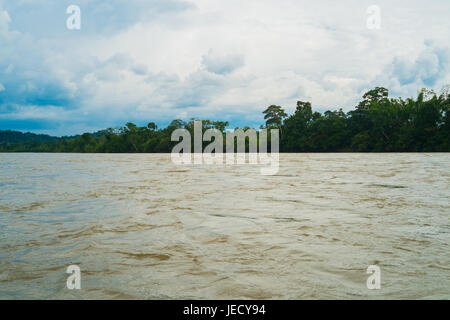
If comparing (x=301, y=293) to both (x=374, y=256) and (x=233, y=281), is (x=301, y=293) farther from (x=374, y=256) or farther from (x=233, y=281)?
(x=374, y=256)

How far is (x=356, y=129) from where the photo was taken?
172 ft

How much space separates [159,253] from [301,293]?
1367mm

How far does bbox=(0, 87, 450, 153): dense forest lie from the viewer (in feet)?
139

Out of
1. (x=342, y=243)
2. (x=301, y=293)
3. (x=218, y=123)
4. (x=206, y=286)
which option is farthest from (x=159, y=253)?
(x=218, y=123)

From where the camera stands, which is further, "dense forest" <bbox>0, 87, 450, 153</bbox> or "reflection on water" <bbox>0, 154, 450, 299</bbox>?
"dense forest" <bbox>0, 87, 450, 153</bbox>

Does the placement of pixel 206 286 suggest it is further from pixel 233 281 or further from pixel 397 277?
pixel 397 277

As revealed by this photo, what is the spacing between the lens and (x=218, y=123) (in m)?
74.8

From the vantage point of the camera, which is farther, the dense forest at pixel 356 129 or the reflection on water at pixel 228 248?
the dense forest at pixel 356 129

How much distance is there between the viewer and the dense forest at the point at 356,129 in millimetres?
42250

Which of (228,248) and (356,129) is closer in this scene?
(228,248)

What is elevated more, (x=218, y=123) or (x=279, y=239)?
(x=218, y=123)
